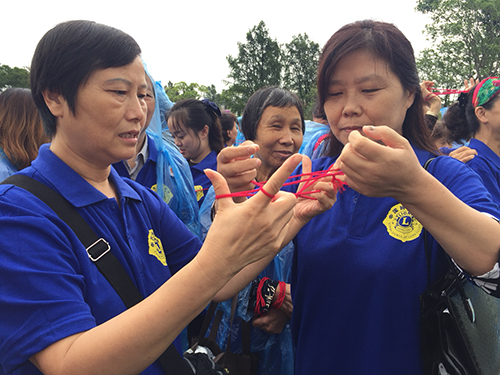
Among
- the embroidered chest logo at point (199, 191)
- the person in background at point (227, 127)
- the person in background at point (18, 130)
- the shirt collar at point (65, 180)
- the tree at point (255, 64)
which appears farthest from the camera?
the tree at point (255, 64)

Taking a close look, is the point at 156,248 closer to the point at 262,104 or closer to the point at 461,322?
the point at 461,322

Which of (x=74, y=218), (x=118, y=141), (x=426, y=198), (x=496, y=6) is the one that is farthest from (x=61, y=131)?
(x=496, y=6)

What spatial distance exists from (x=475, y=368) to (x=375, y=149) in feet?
3.30

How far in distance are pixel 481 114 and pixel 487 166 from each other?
663mm

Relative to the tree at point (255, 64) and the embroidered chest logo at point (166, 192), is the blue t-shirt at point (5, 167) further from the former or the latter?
the tree at point (255, 64)

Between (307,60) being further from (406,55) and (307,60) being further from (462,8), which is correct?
(406,55)

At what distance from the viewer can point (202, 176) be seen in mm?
4168

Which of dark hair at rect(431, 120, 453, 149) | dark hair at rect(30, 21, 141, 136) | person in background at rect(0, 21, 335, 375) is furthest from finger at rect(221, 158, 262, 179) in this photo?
dark hair at rect(431, 120, 453, 149)

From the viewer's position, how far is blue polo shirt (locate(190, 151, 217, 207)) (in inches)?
157

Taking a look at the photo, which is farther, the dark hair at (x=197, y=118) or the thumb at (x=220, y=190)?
the dark hair at (x=197, y=118)

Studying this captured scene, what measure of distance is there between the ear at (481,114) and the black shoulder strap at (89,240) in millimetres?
3269

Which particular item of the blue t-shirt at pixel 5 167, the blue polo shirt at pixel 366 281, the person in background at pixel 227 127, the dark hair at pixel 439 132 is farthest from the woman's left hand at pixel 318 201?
the person in background at pixel 227 127

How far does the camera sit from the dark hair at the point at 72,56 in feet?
4.15

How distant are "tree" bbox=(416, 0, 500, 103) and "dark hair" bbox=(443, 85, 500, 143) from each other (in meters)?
21.5
